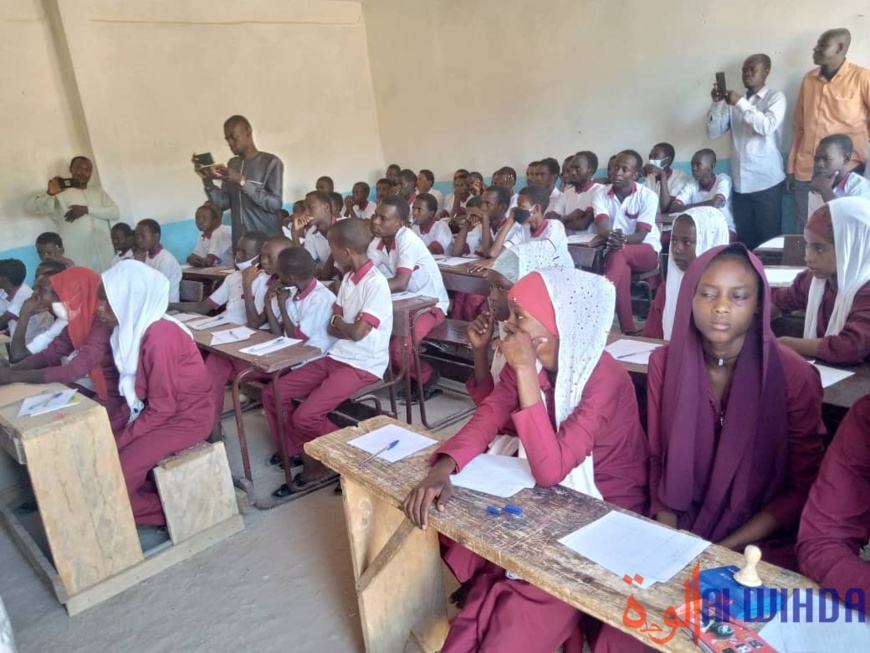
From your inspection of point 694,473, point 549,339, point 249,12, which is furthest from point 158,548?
point 249,12

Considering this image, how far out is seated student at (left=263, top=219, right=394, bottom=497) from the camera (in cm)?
305

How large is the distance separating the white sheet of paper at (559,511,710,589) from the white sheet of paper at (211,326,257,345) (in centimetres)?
233

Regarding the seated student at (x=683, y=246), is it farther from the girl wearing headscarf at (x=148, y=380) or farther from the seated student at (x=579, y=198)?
the seated student at (x=579, y=198)

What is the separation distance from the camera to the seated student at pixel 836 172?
428 cm

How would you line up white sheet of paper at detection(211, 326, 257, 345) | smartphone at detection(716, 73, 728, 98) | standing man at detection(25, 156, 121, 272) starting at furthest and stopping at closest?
standing man at detection(25, 156, 121, 272) < smartphone at detection(716, 73, 728, 98) < white sheet of paper at detection(211, 326, 257, 345)

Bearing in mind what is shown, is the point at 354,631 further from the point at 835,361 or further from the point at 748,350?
the point at 835,361


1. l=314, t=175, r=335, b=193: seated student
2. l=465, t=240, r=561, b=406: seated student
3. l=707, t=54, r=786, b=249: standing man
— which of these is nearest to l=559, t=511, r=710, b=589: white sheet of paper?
l=465, t=240, r=561, b=406: seated student

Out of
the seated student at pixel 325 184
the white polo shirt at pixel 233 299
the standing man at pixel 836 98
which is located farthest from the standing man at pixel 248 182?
the standing man at pixel 836 98

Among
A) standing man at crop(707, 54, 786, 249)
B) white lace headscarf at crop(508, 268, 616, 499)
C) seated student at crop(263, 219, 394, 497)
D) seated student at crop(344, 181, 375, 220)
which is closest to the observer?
white lace headscarf at crop(508, 268, 616, 499)

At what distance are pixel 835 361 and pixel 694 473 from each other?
2.82 feet

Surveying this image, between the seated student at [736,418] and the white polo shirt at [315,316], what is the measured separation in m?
2.19

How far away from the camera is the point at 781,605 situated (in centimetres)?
102

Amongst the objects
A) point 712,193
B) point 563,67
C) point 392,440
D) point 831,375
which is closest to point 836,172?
point 712,193

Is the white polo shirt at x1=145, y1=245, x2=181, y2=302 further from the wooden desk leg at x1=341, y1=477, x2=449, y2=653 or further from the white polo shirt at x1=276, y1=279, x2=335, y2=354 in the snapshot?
the wooden desk leg at x1=341, y1=477, x2=449, y2=653
